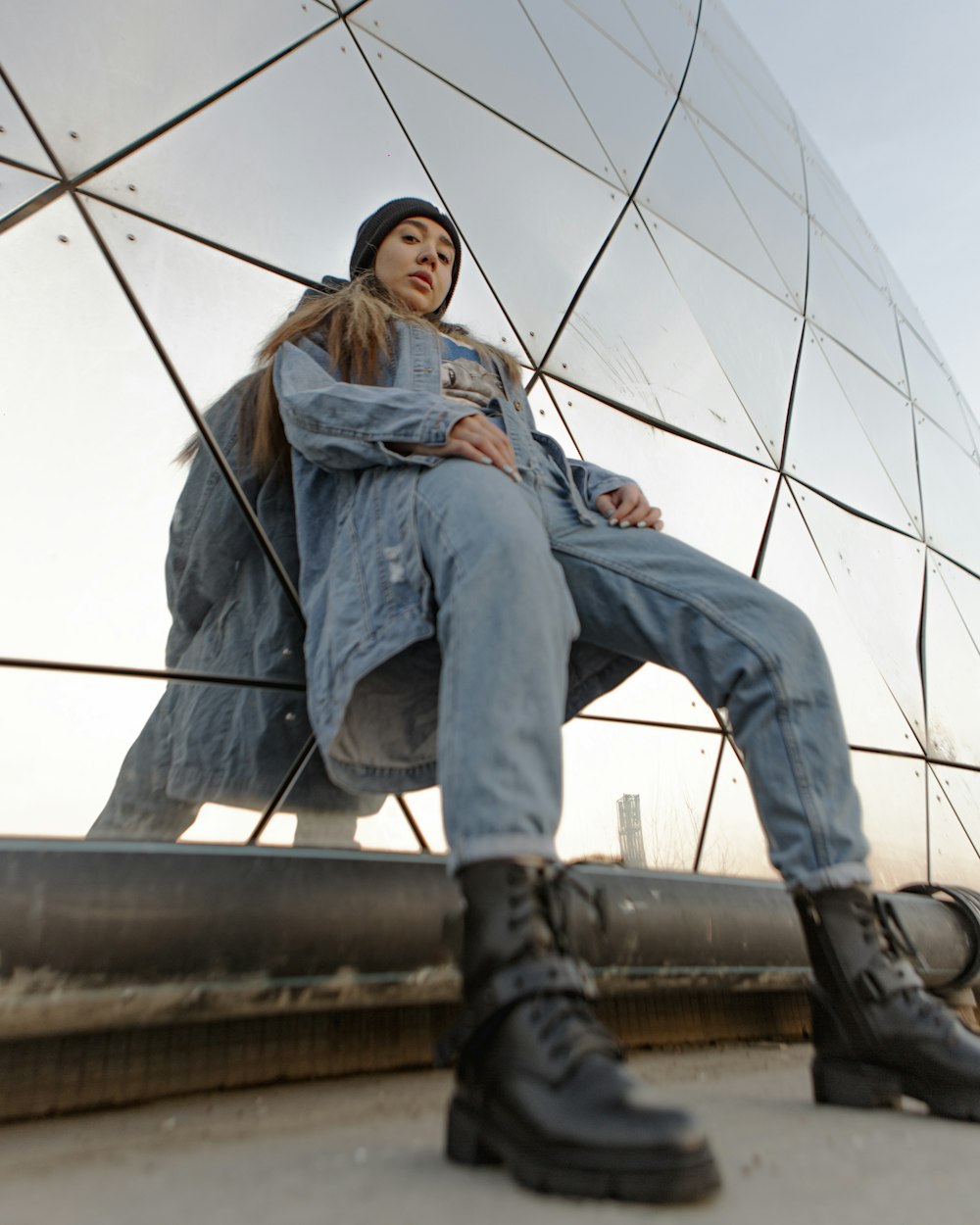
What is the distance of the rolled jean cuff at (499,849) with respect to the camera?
1.02 m

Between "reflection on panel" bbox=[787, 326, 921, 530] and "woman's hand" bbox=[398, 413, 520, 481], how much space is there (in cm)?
236

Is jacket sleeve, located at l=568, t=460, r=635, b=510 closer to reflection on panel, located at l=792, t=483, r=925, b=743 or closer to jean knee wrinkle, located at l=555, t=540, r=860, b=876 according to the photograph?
jean knee wrinkle, located at l=555, t=540, r=860, b=876

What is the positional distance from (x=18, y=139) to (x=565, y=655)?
5.54 feet

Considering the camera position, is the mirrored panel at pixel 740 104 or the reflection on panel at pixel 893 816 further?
the mirrored panel at pixel 740 104

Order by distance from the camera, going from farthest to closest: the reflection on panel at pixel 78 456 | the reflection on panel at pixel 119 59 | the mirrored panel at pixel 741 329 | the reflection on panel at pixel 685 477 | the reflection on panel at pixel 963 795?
the mirrored panel at pixel 741 329
the reflection on panel at pixel 963 795
the reflection on panel at pixel 685 477
the reflection on panel at pixel 119 59
the reflection on panel at pixel 78 456

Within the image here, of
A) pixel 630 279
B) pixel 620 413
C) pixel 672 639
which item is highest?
pixel 630 279

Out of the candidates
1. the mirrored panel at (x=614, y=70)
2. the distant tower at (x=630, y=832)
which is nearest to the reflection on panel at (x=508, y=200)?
the mirrored panel at (x=614, y=70)

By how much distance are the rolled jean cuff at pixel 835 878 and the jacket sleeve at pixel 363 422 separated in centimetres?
85

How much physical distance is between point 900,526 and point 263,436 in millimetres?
3195

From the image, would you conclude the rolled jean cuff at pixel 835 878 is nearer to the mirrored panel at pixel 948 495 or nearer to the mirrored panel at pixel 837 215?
the mirrored panel at pixel 948 495

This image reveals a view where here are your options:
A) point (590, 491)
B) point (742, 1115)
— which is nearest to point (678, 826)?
point (590, 491)

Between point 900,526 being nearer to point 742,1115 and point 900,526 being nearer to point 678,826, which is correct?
point 678,826

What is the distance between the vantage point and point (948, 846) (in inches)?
123

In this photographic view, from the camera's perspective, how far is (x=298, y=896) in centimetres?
129
